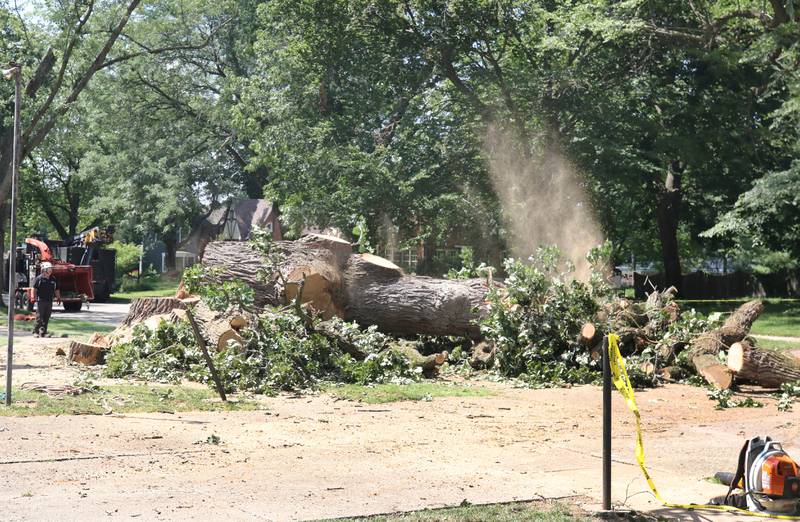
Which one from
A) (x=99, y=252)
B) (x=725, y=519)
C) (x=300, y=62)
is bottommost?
(x=725, y=519)

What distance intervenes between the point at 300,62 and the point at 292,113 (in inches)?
78.6

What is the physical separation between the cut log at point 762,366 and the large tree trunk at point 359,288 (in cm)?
397

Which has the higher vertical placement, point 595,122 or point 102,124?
point 102,124

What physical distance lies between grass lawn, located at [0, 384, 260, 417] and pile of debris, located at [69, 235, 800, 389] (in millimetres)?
1846

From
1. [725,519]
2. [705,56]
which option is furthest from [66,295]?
[725,519]

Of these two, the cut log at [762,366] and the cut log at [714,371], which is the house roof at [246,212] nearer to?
the cut log at [714,371]

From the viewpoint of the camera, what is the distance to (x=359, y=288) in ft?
51.0

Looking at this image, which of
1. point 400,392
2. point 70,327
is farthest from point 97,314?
point 400,392

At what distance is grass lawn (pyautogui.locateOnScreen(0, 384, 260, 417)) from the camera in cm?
992

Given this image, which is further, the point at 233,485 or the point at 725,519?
the point at 233,485

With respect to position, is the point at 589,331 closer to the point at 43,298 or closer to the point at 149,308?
the point at 149,308

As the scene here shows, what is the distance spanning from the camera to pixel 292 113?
33.6 meters

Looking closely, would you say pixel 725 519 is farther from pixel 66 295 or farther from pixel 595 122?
pixel 66 295

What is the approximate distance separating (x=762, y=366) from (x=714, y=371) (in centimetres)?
69
